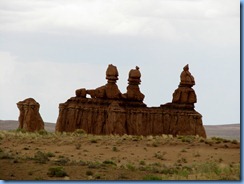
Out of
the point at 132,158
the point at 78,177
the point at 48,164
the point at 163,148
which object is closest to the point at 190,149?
the point at 163,148

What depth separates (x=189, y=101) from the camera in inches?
3551

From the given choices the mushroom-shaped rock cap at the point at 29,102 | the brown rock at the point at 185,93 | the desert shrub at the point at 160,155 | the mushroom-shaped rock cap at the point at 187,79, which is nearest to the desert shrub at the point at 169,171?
the desert shrub at the point at 160,155

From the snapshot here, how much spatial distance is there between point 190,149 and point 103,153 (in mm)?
6855

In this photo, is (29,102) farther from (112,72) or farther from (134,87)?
(134,87)

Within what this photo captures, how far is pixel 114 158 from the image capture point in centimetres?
6331

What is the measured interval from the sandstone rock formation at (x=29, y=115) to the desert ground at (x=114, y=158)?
532cm

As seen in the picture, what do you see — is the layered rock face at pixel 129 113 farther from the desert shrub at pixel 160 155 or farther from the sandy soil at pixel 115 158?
the desert shrub at pixel 160 155

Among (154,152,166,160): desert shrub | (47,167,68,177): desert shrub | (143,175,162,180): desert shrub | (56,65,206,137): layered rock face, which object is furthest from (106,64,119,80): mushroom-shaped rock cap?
(143,175,162,180): desert shrub

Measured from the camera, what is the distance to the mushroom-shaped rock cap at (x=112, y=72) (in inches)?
3533

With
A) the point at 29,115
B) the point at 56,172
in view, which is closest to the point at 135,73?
the point at 29,115

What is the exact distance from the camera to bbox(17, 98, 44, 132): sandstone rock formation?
88375mm

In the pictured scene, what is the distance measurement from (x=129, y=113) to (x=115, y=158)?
1053 inches

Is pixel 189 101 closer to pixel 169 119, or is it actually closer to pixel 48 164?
pixel 169 119

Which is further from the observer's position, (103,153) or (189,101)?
(189,101)
